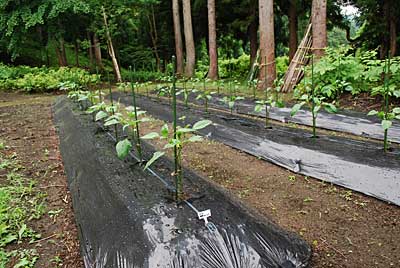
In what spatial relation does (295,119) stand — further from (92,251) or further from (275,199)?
(92,251)

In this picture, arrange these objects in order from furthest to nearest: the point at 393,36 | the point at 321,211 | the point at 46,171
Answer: the point at 393,36
the point at 46,171
the point at 321,211

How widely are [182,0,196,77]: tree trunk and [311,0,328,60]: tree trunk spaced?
4940 mm

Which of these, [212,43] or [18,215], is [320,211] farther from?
[212,43]

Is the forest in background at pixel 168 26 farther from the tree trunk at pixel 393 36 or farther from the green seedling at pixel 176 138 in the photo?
the green seedling at pixel 176 138

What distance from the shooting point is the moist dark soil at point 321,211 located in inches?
56.4

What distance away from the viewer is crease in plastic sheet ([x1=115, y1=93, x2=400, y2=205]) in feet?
6.17

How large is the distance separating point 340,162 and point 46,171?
2315 mm

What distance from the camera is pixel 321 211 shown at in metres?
1.80

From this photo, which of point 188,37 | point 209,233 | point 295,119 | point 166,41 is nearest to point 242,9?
point 188,37

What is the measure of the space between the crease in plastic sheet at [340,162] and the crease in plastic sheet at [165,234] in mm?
782

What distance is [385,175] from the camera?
190 centimetres

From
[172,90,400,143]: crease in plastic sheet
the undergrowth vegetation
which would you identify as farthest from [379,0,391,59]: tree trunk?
the undergrowth vegetation

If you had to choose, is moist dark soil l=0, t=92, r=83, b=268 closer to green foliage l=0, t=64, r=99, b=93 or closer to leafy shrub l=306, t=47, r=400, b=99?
green foliage l=0, t=64, r=99, b=93

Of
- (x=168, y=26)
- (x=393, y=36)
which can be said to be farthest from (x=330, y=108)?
(x=168, y=26)
